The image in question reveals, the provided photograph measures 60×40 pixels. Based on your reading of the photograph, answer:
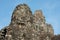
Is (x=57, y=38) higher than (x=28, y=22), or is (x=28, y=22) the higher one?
(x=57, y=38)

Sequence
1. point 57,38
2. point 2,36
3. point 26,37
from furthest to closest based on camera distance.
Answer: point 57,38, point 2,36, point 26,37

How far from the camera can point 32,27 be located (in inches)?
1462

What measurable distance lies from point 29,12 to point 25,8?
2.56 ft

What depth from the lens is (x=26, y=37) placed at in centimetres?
3522

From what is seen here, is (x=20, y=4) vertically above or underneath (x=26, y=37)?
above

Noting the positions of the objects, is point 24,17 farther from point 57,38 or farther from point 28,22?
point 57,38

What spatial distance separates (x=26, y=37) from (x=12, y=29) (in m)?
2.08

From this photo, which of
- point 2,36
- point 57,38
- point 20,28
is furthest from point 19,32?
point 57,38

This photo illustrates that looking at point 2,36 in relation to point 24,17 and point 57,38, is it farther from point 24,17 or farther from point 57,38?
point 57,38

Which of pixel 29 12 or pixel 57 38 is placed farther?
pixel 57 38

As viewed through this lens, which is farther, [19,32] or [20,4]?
[20,4]

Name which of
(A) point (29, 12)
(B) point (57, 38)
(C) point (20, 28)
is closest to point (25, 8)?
(A) point (29, 12)

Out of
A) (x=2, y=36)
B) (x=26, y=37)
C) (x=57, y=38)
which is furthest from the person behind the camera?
(x=57, y=38)

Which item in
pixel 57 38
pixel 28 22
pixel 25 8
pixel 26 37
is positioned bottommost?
pixel 26 37
